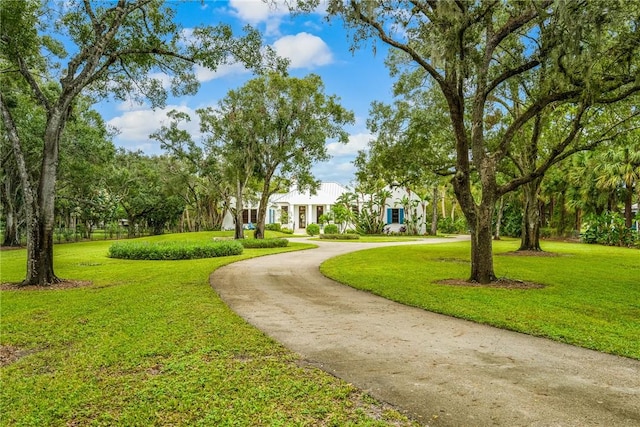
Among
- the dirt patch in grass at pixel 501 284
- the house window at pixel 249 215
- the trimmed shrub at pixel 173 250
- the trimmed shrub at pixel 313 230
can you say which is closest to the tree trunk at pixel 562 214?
the trimmed shrub at pixel 313 230

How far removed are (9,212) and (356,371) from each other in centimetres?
2937

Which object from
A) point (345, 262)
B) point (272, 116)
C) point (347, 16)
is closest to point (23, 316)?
point (347, 16)

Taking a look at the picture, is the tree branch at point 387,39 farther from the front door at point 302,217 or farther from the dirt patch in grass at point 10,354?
the front door at point 302,217

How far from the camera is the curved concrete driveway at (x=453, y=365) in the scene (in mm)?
3580

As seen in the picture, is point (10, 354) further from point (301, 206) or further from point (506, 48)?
point (301, 206)

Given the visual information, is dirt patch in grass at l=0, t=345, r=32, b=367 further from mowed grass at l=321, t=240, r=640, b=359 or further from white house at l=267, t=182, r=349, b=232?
white house at l=267, t=182, r=349, b=232

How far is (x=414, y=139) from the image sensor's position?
51.8ft

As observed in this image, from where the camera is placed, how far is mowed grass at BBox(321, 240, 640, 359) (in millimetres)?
6305

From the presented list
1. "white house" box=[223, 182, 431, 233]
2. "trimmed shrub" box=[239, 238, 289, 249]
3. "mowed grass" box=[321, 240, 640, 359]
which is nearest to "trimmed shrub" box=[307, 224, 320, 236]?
"white house" box=[223, 182, 431, 233]

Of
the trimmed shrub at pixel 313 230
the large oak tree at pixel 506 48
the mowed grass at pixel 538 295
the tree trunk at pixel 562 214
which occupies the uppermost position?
the large oak tree at pixel 506 48

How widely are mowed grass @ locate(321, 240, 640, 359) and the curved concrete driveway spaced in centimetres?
55

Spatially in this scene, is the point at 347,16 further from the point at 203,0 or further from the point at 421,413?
the point at 421,413

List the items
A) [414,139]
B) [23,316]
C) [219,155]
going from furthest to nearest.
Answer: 1. [219,155]
2. [414,139]
3. [23,316]

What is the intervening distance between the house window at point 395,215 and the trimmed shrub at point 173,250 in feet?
81.2
